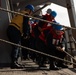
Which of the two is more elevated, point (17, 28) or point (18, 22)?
point (18, 22)

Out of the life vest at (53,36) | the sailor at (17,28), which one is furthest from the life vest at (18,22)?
the life vest at (53,36)

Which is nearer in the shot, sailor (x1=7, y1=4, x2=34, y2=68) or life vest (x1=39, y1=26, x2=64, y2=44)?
sailor (x1=7, y1=4, x2=34, y2=68)

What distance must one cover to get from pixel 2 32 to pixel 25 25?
25.1 inches

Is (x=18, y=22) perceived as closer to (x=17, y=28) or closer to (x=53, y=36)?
(x=17, y=28)

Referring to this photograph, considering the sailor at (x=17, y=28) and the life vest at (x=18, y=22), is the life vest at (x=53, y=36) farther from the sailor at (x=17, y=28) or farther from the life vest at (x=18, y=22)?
the life vest at (x=18, y=22)

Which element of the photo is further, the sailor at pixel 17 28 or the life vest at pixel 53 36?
the life vest at pixel 53 36

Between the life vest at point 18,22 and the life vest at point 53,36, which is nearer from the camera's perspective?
the life vest at point 18,22

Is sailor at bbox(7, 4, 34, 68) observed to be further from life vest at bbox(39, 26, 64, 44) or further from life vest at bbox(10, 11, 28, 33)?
life vest at bbox(39, 26, 64, 44)

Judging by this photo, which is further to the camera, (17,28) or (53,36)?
(53,36)

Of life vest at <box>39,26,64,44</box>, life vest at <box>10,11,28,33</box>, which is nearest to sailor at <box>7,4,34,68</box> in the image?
life vest at <box>10,11,28,33</box>

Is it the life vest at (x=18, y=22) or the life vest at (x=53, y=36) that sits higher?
the life vest at (x=18, y=22)

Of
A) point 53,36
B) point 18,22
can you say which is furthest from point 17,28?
point 53,36

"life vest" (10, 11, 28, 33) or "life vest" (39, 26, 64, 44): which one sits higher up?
"life vest" (10, 11, 28, 33)

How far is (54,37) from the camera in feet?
18.3
